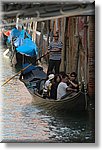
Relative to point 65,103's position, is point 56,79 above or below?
above

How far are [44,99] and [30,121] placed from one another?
19 cm

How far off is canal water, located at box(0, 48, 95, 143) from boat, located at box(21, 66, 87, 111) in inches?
1.5

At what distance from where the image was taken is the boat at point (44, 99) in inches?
640

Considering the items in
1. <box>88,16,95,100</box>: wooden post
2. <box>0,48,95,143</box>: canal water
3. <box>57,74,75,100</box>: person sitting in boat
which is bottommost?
<box>0,48,95,143</box>: canal water

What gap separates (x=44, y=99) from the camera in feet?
53.5

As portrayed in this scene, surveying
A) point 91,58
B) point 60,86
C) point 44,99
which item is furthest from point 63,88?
point 91,58

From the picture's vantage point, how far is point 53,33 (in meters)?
16.2

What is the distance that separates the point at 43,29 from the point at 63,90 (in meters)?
0.45

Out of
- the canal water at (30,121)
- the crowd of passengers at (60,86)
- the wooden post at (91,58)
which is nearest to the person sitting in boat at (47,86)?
the crowd of passengers at (60,86)

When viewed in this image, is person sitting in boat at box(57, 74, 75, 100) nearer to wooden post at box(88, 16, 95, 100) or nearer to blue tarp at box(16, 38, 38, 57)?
wooden post at box(88, 16, 95, 100)

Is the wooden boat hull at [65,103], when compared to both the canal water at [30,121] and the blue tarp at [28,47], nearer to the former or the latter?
the canal water at [30,121]

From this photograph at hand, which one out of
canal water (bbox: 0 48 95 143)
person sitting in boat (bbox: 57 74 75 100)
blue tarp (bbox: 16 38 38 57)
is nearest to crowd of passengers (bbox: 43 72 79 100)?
person sitting in boat (bbox: 57 74 75 100)

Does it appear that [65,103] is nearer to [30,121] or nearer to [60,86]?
[60,86]

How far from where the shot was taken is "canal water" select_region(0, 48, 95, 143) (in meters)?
16.2
